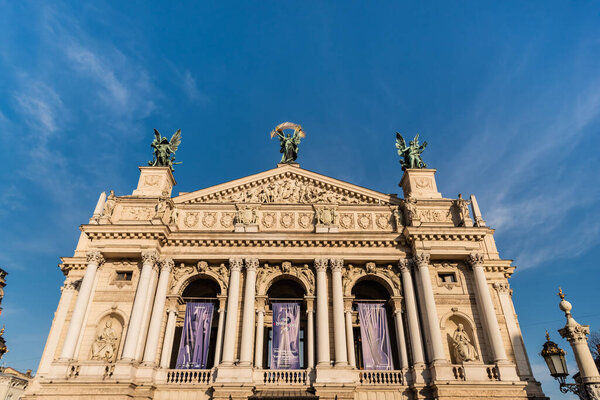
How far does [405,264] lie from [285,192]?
388 inches

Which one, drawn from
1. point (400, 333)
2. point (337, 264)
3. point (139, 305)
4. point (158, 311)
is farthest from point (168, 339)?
point (400, 333)

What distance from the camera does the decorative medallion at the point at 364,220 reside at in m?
27.7

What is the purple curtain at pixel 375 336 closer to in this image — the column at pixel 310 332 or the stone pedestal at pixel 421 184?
the column at pixel 310 332

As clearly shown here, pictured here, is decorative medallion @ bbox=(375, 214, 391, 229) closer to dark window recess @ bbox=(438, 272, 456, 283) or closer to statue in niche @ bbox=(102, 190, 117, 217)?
dark window recess @ bbox=(438, 272, 456, 283)

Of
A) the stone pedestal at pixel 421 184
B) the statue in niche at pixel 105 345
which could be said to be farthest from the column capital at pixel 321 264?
the statue in niche at pixel 105 345

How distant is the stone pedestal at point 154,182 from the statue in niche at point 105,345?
9.68 meters

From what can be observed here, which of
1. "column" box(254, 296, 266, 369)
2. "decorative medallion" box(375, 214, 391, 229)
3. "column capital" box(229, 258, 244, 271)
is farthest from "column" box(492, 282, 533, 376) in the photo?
"column capital" box(229, 258, 244, 271)

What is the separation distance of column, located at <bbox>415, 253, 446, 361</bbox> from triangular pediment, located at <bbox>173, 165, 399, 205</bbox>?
5214 millimetres

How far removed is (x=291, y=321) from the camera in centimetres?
2414

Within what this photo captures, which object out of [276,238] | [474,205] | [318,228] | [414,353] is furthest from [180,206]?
[474,205]

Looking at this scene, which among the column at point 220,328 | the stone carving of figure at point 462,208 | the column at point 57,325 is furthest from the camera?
the stone carving of figure at point 462,208

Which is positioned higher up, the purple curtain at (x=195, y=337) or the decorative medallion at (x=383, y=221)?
the decorative medallion at (x=383, y=221)

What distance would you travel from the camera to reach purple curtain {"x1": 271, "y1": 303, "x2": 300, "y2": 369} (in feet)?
75.4

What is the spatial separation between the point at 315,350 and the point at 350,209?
9.69 metres
